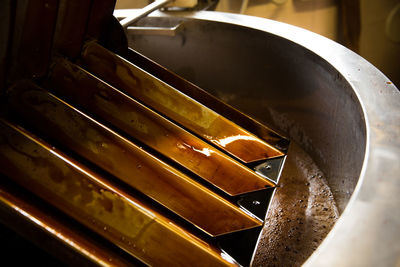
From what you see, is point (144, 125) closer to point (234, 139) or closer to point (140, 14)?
point (234, 139)

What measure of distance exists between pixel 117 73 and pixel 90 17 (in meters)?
0.22

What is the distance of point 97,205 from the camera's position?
0.77 m

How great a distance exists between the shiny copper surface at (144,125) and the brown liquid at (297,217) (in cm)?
24

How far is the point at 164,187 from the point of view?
2.91 ft

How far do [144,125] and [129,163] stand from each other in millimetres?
187

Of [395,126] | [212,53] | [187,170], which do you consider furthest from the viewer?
[212,53]

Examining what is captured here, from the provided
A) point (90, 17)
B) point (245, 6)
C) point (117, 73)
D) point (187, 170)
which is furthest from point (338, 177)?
point (245, 6)

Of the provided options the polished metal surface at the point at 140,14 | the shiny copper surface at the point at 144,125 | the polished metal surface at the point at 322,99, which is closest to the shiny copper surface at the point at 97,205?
the shiny copper surface at the point at 144,125

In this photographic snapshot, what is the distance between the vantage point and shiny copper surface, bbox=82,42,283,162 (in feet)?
3.75

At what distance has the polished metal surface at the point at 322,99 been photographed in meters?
0.51

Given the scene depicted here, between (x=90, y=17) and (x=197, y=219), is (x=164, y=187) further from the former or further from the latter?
(x=90, y=17)

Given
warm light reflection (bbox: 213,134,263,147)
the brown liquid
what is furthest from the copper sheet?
the brown liquid

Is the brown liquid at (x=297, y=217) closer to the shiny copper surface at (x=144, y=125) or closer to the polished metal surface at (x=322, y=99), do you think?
the polished metal surface at (x=322, y=99)

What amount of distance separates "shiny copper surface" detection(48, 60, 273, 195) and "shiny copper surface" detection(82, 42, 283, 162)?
10cm
